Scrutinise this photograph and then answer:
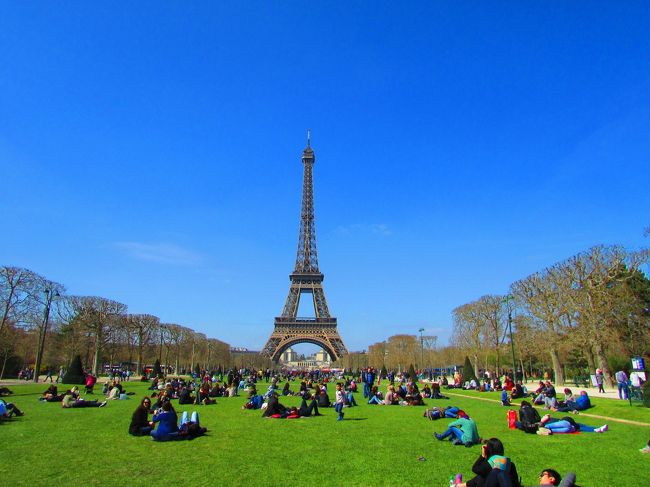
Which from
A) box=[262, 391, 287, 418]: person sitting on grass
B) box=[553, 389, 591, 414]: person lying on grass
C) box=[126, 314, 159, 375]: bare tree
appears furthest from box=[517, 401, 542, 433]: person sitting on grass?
box=[126, 314, 159, 375]: bare tree

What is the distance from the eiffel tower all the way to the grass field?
261 feet

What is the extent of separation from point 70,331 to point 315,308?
53002 millimetres

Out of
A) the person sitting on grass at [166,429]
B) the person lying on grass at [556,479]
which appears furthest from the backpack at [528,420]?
the person sitting on grass at [166,429]

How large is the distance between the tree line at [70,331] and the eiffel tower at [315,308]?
1786 centimetres

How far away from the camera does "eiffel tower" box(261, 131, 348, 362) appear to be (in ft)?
313

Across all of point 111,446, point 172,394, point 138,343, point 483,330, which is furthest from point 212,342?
point 111,446

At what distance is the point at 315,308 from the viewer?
102312mm

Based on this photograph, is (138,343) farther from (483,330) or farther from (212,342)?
(483,330)

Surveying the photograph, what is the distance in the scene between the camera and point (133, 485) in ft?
26.3

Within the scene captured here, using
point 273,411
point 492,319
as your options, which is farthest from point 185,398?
point 492,319

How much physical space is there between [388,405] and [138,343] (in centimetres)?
5519

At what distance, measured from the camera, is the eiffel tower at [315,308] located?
313 ft

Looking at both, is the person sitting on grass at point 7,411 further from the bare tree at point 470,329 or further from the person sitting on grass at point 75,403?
the bare tree at point 470,329

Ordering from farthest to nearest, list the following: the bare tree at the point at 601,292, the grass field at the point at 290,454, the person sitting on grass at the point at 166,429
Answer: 1. the bare tree at the point at 601,292
2. the person sitting on grass at the point at 166,429
3. the grass field at the point at 290,454
